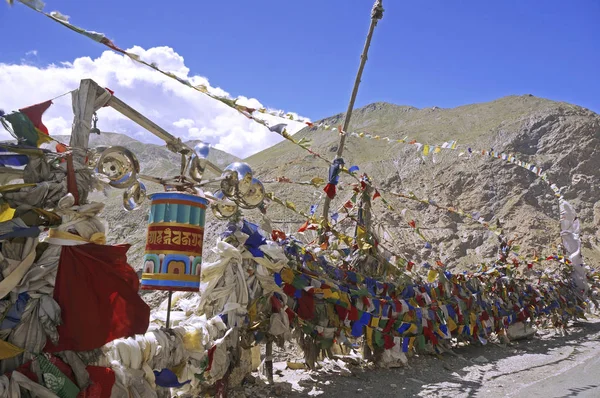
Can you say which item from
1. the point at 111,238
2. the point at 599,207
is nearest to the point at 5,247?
the point at 111,238

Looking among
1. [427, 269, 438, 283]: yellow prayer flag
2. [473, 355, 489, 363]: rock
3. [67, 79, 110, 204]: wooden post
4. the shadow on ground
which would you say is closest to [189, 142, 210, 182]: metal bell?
[67, 79, 110, 204]: wooden post

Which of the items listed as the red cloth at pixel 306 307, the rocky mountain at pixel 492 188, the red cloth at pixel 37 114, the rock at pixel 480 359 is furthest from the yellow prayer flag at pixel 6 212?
the rocky mountain at pixel 492 188

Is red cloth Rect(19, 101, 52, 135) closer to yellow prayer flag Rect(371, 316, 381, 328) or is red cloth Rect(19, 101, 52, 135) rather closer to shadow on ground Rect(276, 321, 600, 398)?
shadow on ground Rect(276, 321, 600, 398)

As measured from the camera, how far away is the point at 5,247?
3057 millimetres

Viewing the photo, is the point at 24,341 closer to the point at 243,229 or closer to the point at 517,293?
the point at 243,229

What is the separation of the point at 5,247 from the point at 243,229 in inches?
110

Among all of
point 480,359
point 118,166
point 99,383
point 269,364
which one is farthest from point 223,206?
point 480,359

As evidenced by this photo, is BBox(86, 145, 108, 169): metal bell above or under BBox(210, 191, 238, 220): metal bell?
above

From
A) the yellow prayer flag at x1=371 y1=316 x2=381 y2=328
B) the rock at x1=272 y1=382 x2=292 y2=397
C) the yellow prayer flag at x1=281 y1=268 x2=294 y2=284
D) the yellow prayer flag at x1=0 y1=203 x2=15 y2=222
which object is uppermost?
the yellow prayer flag at x1=0 y1=203 x2=15 y2=222

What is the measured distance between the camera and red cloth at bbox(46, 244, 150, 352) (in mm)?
3229

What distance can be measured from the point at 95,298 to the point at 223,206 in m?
2.18

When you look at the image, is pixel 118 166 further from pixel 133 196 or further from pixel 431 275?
pixel 431 275

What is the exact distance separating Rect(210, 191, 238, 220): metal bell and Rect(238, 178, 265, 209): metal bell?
98 millimetres

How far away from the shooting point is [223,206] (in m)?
5.39
